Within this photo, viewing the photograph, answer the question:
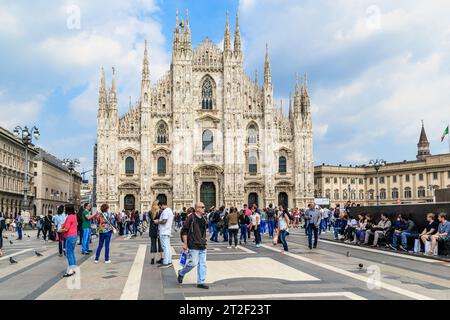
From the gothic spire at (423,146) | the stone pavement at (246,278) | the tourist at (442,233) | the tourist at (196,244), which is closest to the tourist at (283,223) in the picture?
the stone pavement at (246,278)

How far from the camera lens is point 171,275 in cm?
1164

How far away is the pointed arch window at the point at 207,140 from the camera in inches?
2147

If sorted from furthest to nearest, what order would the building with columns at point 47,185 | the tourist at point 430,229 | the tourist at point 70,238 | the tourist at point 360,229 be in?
the building with columns at point 47,185 < the tourist at point 360,229 < the tourist at point 430,229 < the tourist at point 70,238

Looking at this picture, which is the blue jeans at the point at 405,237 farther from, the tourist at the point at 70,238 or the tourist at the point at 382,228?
the tourist at the point at 70,238

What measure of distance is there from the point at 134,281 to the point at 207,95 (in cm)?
4565

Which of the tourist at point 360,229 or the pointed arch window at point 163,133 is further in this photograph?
the pointed arch window at point 163,133

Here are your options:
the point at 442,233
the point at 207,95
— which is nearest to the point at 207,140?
the point at 207,95

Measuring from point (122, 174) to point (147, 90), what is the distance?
9.56 m

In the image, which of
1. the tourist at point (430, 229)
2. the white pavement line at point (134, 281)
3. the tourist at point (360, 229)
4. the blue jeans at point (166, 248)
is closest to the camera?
the white pavement line at point (134, 281)

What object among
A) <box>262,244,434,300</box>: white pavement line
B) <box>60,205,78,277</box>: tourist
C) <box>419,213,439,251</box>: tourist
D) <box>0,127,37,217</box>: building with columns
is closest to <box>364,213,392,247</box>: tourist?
<box>419,213,439,251</box>: tourist

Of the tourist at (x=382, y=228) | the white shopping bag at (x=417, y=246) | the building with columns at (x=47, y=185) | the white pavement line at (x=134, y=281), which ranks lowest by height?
the white pavement line at (x=134, y=281)

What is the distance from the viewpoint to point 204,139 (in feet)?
179
